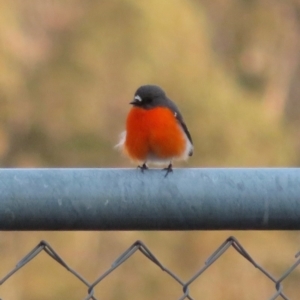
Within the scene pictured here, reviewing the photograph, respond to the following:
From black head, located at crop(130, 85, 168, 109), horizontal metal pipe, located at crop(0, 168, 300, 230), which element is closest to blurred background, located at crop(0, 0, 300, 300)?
black head, located at crop(130, 85, 168, 109)

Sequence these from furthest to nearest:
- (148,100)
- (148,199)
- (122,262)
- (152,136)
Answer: (148,100) < (152,136) < (122,262) < (148,199)

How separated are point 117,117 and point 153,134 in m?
6.30

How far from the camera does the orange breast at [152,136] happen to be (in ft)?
9.31

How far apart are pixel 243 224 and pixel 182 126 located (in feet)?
5.55

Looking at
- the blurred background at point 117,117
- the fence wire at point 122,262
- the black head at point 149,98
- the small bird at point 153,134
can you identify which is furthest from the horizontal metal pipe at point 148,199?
the blurred background at point 117,117

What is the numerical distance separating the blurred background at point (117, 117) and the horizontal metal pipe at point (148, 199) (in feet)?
23.0

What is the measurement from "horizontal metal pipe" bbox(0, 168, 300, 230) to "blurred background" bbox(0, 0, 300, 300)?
7.02m

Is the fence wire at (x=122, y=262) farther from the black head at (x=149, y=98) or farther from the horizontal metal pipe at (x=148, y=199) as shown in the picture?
the black head at (x=149, y=98)

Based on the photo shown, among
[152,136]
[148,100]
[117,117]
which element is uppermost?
[117,117]

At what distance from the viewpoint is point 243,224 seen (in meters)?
1.38

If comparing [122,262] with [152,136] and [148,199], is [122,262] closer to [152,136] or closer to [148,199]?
[148,199]

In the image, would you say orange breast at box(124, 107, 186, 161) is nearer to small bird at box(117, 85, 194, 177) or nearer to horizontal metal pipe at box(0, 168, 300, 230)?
small bird at box(117, 85, 194, 177)

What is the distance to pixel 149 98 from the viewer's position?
3041mm

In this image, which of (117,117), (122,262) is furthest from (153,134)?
(117,117)
